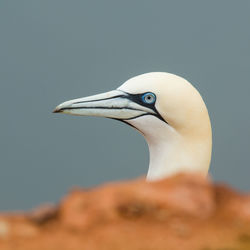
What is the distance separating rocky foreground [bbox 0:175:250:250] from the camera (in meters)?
2.90

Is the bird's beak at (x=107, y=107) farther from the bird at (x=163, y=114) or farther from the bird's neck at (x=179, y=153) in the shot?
the bird's neck at (x=179, y=153)

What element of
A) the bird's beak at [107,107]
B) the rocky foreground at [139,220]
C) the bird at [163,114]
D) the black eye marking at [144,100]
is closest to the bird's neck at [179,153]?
the bird at [163,114]

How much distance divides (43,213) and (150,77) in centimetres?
314

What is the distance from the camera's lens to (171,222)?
2.98 m

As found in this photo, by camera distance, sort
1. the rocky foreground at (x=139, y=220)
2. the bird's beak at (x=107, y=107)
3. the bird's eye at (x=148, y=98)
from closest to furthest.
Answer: the rocky foreground at (x=139, y=220), the bird's eye at (x=148, y=98), the bird's beak at (x=107, y=107)

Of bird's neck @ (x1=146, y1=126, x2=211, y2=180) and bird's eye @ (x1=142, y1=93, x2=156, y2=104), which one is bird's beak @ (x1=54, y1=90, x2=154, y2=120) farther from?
bird's neck @ (x1=146, y1=126, x2=211, y2=180)

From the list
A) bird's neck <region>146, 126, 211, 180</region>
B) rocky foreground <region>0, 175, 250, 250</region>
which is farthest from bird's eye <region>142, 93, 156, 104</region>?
rocky foreground <region>0, 175, 250, 250</region>

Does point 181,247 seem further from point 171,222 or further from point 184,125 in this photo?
A: point 184,125

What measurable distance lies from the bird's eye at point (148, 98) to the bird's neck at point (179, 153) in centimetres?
34

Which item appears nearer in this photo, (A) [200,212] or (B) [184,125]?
(A) [200,212]

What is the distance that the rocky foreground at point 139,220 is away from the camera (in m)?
2.90

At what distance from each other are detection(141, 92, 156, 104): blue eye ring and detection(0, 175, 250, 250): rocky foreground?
117 inches

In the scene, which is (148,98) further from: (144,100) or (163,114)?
(163,114)

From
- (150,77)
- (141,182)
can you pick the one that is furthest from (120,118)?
(141,182)
